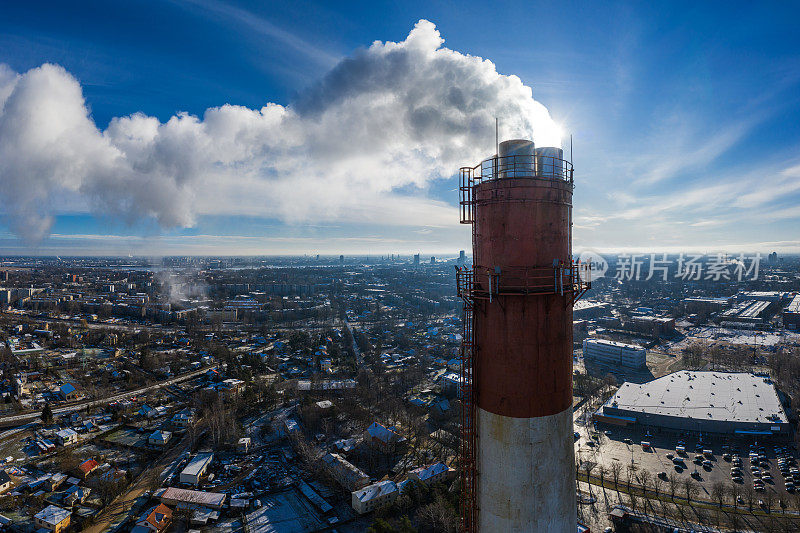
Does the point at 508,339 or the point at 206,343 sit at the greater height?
the point at 508,339

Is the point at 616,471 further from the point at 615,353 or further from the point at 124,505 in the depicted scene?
the point at 124,505

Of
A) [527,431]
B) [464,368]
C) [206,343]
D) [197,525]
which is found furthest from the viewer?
[206,343]

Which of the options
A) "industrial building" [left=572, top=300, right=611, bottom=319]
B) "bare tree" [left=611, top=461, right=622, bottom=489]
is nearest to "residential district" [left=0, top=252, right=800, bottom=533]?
"bare tree" [left=611, top=461, right=622, bottom=489]

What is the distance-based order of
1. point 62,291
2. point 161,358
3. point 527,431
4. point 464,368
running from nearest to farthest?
point 527,431, point 464,368, point 161,358, point 62,291

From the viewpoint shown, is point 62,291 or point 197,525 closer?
point 197,525

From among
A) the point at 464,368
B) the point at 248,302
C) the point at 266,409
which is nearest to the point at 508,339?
the point at 464,368

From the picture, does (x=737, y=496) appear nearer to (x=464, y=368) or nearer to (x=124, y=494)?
(x=464, y=368)
